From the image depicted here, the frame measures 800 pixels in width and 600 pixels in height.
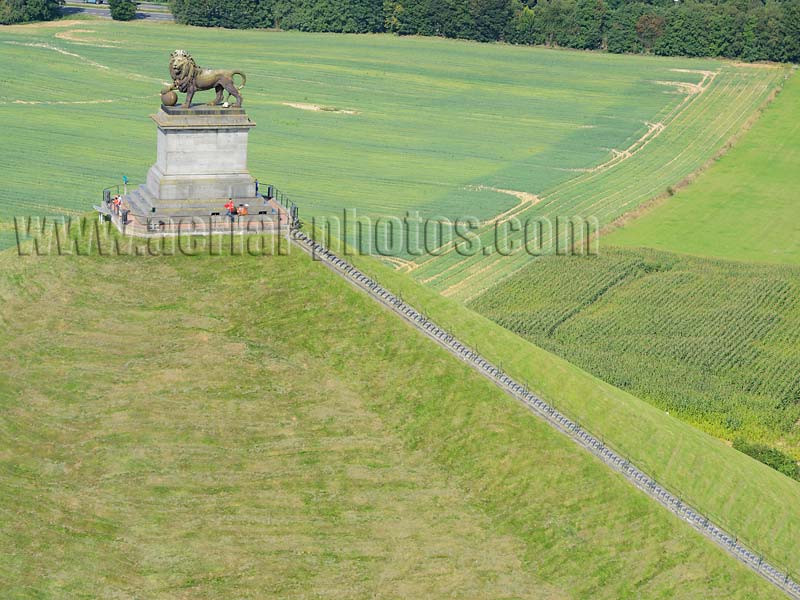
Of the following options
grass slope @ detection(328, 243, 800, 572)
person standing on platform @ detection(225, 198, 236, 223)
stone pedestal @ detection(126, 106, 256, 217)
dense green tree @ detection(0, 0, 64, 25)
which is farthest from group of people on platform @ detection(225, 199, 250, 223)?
dense green tree @ detection(0, 0, 64, 25)

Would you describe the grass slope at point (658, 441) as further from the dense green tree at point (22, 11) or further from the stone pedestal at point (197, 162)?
the dense green tree at point (22, 11)

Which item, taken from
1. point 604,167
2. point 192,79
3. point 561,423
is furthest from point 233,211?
point 604,167

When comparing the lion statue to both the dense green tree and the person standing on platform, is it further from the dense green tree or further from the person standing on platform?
the dense green tree

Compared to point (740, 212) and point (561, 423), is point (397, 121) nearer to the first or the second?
point (740, 212)

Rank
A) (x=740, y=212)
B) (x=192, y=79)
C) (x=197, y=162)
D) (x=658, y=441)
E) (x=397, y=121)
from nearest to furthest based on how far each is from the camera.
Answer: (x=658, y=441) → (x=192, y=79) → (x=197, y=162) → (x=740, y=212) → (x=397, y=121)

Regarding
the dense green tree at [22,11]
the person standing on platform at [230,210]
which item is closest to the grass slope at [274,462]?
the person standing on platform at [230,210]

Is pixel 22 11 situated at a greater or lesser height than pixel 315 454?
greater

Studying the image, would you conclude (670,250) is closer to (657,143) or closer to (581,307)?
(581,307)
